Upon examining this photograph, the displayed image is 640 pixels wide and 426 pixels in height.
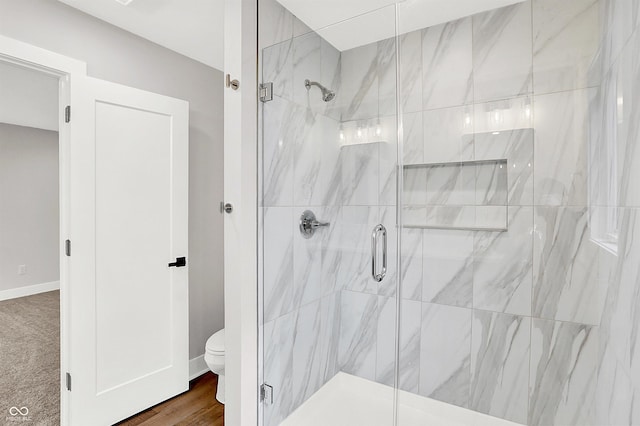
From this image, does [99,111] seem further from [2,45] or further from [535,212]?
[535,212]

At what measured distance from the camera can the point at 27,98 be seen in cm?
341

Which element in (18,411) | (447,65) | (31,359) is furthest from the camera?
(31,359)

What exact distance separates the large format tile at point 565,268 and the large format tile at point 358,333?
0.72 m

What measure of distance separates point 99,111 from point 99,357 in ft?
4.69

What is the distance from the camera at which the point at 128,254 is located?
6.77 ft

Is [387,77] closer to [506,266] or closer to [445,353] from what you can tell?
[506,266]

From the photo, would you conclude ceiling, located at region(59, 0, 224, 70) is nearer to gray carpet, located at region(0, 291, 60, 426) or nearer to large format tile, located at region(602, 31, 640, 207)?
large format tile, located at region(602, 31, 640, 207)

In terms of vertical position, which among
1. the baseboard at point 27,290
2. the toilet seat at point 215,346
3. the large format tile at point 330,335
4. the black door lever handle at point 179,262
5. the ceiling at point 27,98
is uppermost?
the ceiling at point 27,98

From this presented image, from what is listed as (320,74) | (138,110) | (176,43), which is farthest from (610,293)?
(176,43)

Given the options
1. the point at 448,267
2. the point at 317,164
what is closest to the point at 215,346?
the point at 317,164

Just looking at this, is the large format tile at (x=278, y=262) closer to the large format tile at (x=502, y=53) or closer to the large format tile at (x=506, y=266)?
the large format tile at (x=506, y=266)

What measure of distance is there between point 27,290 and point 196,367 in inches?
150

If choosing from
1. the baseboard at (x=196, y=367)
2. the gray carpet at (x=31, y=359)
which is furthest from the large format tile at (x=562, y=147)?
the gray carpet at (x=31, y=359)

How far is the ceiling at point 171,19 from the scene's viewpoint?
1.88 metres
